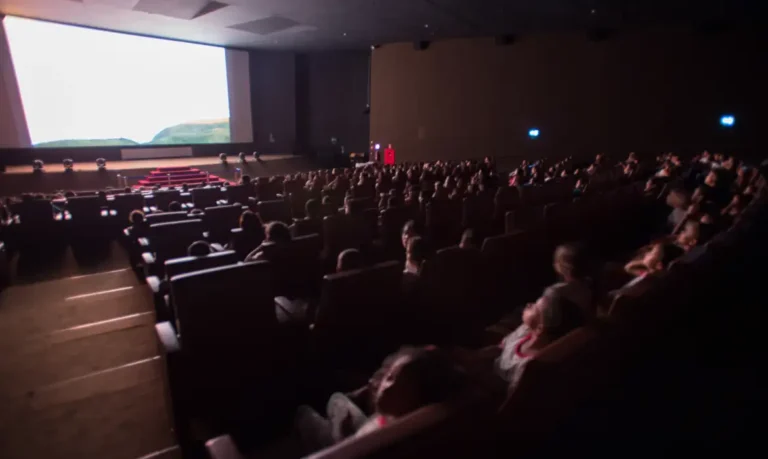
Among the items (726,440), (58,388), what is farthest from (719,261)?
(58,388)

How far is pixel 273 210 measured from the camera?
484cm

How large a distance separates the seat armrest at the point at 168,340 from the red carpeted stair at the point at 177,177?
10354mm

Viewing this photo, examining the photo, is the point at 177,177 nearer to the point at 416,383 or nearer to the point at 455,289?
the point at 455,289

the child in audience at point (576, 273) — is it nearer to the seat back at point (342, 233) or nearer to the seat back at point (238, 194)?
the seat back at point (342, 233)

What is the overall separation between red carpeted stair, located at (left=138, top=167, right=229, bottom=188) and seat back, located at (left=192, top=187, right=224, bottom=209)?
5.87 metres

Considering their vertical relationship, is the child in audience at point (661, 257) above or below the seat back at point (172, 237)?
above

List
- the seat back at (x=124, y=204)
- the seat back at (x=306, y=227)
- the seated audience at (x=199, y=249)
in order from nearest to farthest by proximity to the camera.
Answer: the seated audience at (x=199, y=249), the seat back at (x=306, y=227), the seat back at (x=124, y=204)

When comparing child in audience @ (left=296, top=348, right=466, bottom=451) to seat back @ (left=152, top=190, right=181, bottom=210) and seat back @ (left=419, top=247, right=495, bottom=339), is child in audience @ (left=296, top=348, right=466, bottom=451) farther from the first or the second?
seat back @ (left=152, top=190, right=181, bottom=210)

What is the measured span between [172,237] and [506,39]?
11.6 m

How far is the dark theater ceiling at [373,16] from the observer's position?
8281mm

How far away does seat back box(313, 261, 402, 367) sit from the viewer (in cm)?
220

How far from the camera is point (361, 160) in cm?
1705

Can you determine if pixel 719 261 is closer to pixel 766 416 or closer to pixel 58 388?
pixel 766 416

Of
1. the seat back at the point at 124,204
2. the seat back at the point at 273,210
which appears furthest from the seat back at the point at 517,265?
the seat back at the point at 124,204
